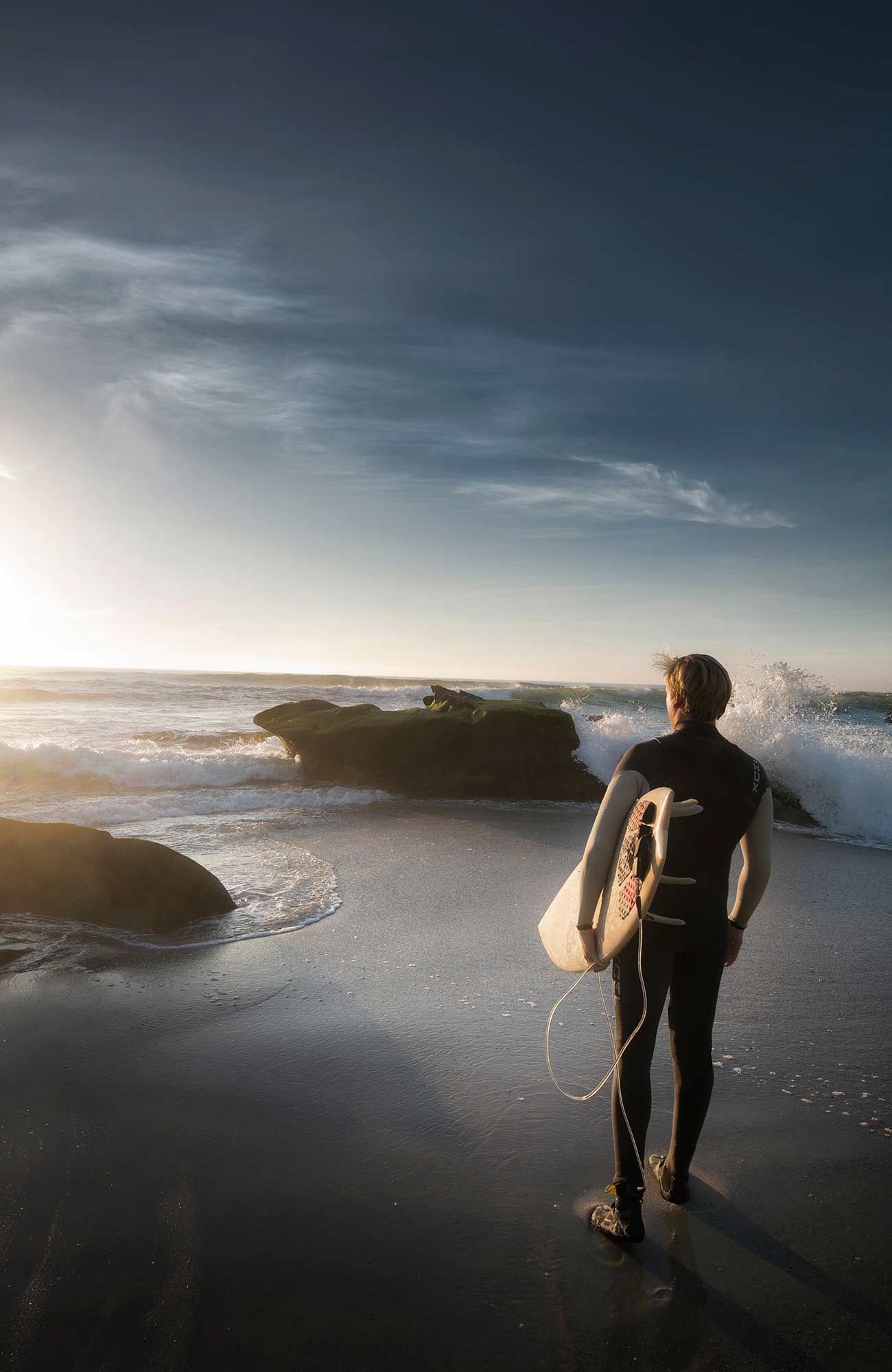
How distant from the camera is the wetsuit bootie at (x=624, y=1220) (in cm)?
238

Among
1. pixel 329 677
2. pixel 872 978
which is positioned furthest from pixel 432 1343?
pixel 329 677

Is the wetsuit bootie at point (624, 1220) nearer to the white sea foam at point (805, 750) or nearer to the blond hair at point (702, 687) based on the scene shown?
the blond hair at point (702, 687)

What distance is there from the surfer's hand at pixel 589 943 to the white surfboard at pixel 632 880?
0.06 ft

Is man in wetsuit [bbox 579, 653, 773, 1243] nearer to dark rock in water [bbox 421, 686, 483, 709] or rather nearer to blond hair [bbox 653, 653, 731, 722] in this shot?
blond hair [bbox 653, 653, 731, 722]

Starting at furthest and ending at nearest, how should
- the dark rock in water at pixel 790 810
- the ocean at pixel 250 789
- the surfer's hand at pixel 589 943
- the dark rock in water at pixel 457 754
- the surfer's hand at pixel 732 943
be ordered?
the dark rock in water at pixel 457 754 → the dark rock in water at pixel 790 810 → the ocean at pixel 250 789 → the surfer's hand at pixel 732 943 → the surfer's hand at pixel 589 943

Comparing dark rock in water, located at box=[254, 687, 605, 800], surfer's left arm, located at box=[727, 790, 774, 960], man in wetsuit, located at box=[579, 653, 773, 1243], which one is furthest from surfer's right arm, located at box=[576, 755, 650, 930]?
dark rock in water, located at box=[254, 687, 605, 800]

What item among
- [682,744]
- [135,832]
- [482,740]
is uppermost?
[682,744]

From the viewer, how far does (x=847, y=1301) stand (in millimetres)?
2197

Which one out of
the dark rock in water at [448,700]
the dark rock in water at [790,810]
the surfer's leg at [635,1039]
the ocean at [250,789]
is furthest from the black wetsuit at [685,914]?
the dark rock in water at [448,700]

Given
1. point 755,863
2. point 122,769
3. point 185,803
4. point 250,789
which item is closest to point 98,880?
point 755,863

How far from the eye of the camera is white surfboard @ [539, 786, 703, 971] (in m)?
2.16

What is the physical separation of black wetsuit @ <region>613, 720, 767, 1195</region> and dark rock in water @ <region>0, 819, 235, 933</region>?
3.82m

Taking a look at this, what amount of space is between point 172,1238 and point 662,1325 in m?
1.53

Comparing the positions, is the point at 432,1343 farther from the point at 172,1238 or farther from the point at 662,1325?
the point at 172,1238
